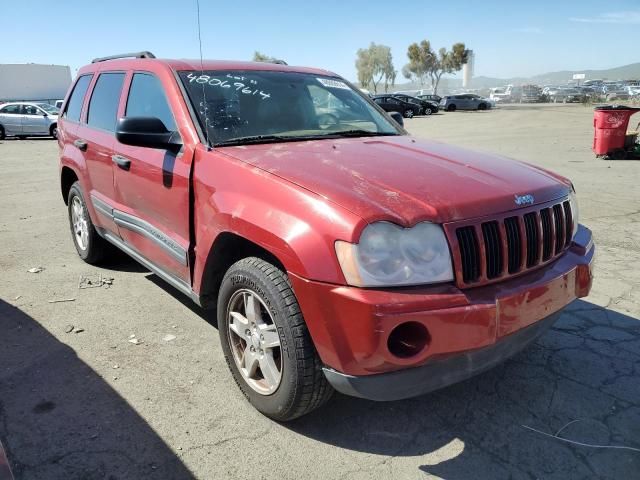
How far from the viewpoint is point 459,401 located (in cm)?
287

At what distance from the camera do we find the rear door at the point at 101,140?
160 inches

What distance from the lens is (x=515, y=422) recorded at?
2678 millimetres

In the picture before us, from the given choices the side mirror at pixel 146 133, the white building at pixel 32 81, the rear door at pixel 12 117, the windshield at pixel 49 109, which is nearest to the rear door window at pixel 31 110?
the rear door at pixel 12 117

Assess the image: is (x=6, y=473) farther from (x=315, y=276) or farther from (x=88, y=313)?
(x=88, y=313)

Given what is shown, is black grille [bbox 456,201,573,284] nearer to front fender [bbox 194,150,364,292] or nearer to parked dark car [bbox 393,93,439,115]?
front fender [bbox 194,150,364,292]

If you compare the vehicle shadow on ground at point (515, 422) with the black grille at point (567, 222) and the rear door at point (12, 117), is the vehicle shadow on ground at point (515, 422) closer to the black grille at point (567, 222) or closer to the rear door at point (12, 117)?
the black grille at point (567, 222)

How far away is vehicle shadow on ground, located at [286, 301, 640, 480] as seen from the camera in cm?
238

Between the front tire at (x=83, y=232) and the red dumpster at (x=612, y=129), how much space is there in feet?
36.6

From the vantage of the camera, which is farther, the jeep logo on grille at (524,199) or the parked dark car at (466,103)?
the parked dark car at (466,103)

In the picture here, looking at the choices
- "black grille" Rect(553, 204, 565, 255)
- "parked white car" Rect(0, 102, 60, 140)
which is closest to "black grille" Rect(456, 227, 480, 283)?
"black grille" Rect(553, 204, 565, 255)

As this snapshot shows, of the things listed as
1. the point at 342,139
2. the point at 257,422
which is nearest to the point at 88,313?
the point at 257,422

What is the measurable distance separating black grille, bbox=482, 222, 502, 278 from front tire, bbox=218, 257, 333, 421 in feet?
2.82

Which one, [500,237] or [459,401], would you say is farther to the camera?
[459,401]

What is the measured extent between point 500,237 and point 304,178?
0.93m
